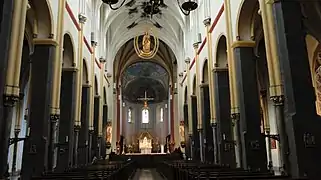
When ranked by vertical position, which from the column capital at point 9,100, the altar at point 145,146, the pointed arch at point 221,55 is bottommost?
the altar at point 145,146

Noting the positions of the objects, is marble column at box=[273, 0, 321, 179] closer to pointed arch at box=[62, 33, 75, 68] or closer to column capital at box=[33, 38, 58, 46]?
column capital at box=[33, 38, 58, 46]

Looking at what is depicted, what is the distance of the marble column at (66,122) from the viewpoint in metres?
12.4

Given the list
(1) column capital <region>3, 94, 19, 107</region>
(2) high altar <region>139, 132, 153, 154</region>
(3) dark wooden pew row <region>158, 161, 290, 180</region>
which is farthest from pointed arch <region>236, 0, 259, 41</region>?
(2) high altar <region>139, 132, 153, 154</region>

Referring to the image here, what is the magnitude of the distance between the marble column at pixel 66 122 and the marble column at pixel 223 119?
20.3ft

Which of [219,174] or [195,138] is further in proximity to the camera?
[195,138]

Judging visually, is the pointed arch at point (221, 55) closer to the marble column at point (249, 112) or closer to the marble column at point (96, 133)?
the marble column at point (249, 112)

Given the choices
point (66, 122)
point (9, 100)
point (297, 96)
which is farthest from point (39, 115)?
point (297, 96)

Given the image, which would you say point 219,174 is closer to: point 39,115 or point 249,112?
point 249,112

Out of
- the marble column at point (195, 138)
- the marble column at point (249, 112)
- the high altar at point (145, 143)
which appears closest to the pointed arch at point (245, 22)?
the marble column at point (249, 112)

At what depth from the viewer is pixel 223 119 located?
13477 millimetres

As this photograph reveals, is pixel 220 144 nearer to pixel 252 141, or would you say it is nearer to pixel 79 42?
pixel 252 141

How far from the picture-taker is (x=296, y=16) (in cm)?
746

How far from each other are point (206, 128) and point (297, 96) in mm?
9644

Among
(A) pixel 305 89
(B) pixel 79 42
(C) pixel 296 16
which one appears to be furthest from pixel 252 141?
(B) pixel 79 42
